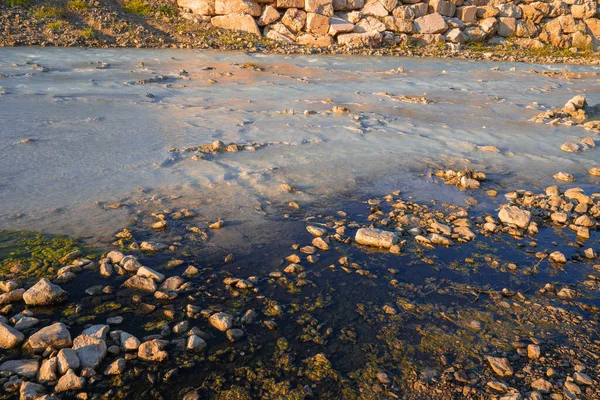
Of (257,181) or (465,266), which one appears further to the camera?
(257,181)

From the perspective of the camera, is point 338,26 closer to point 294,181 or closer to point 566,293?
point 294,181

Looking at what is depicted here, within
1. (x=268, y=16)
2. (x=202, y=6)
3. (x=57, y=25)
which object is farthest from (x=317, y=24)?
(x=57, y=25)

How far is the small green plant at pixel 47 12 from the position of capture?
14359 mm

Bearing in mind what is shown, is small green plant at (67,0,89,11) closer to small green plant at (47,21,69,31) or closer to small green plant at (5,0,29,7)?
small green plant at (47,21,69,31)

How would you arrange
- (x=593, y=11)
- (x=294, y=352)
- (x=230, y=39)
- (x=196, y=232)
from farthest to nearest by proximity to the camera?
1. (x=593, y=11)
2. (x=230, y=39)
3. (x=196, y=232)
4. (x=294, y=352)

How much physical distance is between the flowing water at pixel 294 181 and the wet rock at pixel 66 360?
0.39m

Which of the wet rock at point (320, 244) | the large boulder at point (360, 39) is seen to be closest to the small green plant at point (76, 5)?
the large boulder at point (360, 39)

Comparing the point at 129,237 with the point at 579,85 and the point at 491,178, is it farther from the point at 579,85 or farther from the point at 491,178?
the point at 579,85

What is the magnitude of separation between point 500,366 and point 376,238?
152 centimetres

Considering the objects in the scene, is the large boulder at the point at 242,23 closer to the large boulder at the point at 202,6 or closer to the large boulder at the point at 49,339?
the large boulder at the point at 202,6

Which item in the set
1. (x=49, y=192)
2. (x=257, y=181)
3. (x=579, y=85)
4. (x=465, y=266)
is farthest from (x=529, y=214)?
(x=579, y=85)

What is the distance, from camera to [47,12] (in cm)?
1455

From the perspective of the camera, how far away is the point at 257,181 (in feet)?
16.9

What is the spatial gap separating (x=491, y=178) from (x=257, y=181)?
8.75ft
